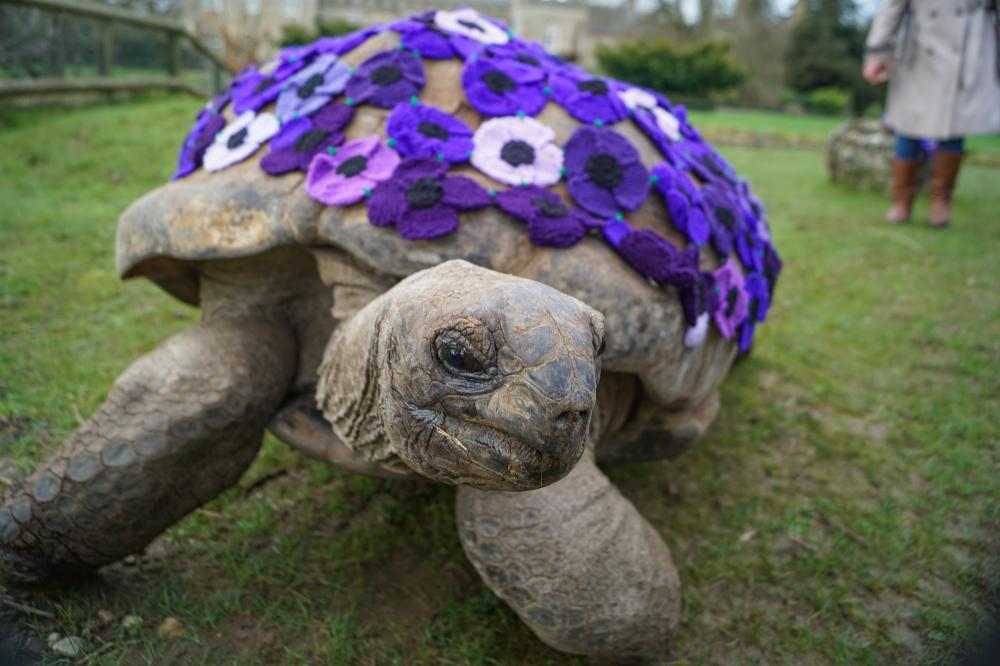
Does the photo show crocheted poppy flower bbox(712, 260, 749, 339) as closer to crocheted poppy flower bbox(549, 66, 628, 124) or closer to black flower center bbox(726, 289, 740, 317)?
black flower center bbox(726, 289, 740, 317)

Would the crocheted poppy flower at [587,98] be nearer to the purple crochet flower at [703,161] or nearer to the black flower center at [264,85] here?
the purple crochet flower at [703,161]

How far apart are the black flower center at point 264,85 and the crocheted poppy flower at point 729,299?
4.58 feet

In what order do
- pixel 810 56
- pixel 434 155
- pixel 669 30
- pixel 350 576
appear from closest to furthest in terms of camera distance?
pixel 434 155 < pixel 350 576 < pixel 810 56 < pixel 669 30

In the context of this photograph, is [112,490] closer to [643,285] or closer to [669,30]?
[643,285]

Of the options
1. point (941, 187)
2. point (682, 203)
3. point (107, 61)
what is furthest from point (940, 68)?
point (107, 61)

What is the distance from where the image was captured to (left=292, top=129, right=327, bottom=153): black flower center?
1743 millimetres

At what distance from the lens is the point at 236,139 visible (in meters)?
1.90

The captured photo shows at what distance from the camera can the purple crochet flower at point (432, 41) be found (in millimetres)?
1917

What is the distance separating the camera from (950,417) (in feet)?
9.13

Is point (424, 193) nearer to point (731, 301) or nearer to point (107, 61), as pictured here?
point (731, 301)

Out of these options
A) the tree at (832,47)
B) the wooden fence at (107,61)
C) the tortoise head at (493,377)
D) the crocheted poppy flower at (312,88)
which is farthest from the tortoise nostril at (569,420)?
the tree at (832,47)

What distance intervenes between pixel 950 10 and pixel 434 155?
17.2ft

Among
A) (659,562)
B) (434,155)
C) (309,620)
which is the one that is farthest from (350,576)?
(434,155)

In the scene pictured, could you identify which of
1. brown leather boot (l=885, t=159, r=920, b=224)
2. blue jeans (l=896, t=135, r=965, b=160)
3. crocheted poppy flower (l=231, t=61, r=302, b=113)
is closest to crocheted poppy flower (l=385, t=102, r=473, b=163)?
crocheted poppy flower (l=231, t=61, r=302, b=113)
